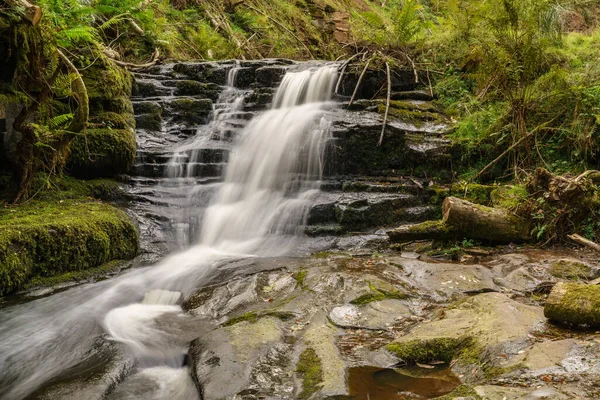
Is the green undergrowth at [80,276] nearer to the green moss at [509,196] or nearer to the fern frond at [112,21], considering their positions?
the green moss at [509,196]

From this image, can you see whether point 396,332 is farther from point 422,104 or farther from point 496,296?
point 422,104

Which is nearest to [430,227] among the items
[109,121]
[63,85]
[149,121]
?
[63,85]

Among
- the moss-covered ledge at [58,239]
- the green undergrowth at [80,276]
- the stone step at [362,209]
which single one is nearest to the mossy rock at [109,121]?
the moss-covered ledge at [58,239]

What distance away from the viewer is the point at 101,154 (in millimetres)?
7180

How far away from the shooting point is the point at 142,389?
3.03 m

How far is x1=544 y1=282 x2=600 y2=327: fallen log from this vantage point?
2.84m

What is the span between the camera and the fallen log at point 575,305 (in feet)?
9.32

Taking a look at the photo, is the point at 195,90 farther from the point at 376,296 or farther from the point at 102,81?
the point at 376,296

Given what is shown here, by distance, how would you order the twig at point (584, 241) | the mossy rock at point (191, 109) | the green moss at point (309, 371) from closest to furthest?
the green moss at point (309, 371), the twig at point (584, 241), the mossy rock at point (191, 109)

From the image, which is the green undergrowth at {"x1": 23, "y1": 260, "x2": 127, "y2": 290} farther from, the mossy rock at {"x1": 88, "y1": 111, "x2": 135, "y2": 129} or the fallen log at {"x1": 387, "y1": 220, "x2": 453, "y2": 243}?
the fallen log at {"x1": 387, "y1": 220, "x2": 453, "y2": 243}

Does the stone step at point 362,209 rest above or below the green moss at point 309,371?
above

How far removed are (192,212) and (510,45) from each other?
578cm

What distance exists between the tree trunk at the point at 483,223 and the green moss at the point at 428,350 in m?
2.85

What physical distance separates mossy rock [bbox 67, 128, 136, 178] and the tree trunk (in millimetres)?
5354
